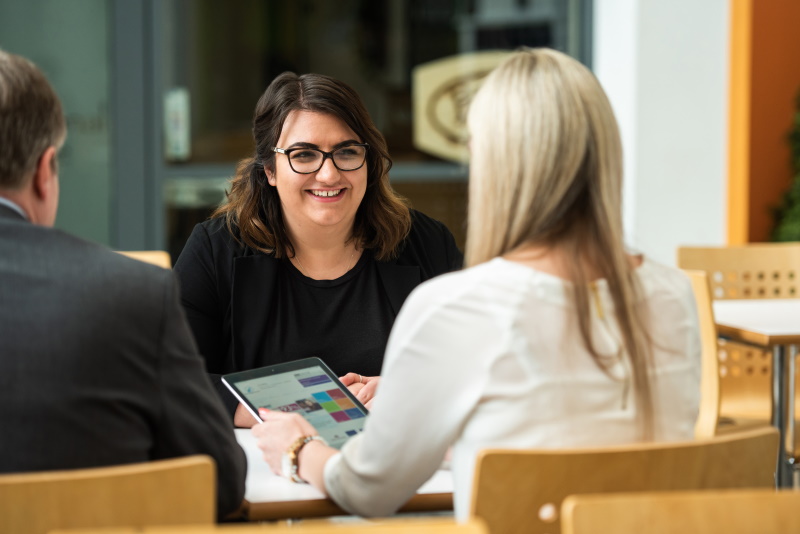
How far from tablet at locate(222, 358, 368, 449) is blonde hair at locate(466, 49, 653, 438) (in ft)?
1.80

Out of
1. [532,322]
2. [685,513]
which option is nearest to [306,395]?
[532,322]

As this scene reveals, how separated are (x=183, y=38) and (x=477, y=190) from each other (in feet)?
13.4

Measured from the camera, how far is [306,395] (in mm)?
1776

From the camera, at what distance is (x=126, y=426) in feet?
4.30

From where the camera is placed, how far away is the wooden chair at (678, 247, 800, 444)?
10.7 ft

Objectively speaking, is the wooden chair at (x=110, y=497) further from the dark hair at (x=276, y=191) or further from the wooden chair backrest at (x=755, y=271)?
the wooden chair backrest at (x=755, y=271)

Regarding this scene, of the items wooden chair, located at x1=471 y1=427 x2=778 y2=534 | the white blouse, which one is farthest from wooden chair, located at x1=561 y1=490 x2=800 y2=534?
the white blouse

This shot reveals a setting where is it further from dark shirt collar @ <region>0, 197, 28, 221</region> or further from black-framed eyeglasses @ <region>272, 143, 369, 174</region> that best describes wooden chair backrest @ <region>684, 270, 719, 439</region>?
dark shirt collar @ <region>0, 197, 28, 221</region>

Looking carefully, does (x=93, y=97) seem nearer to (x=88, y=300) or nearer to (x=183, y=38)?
(x=183, y=38)

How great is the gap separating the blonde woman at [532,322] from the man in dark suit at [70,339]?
1.01 ft

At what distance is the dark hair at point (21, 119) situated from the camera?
1.31 m

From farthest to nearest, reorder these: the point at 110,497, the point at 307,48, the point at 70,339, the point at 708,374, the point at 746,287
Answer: the point at 307,48 < the point at 746,287 < the point at 708,374 < the point at 70,339 < the point at 110,497

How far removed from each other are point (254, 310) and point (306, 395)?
550mm

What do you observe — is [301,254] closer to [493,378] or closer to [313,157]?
[313,157]
